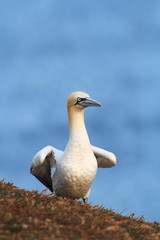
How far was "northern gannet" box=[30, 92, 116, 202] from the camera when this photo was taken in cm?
1176

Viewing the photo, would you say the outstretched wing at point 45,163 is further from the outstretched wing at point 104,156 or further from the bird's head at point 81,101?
the bird's head at point 81,101

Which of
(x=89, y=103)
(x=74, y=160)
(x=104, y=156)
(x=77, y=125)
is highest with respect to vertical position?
(x=89, y=103)

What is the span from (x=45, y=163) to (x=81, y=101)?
2260mm

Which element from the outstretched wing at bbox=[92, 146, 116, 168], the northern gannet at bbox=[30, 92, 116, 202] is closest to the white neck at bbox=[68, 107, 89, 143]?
the northern gannet at bbox=[30, 92, 116, 202]

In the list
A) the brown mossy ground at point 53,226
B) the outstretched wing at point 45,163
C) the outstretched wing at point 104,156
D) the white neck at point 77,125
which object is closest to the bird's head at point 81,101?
the white neck at point 77,125

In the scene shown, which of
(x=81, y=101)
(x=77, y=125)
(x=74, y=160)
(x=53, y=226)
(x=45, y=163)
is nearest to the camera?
(x=53, y=226)

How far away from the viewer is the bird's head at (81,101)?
12.1m

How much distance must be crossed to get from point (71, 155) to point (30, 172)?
2.05 m

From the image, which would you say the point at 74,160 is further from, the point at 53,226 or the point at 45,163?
the point at 53,226

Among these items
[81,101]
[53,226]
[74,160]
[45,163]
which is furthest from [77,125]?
[53,226]

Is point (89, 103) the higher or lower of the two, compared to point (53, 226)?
higher

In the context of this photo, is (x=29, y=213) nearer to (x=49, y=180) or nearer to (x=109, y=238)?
(x=109, y=238)

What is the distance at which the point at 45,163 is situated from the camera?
12.9 m

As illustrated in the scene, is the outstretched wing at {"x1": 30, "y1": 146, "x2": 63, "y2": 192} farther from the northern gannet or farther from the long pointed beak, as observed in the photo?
the long pointed beak
